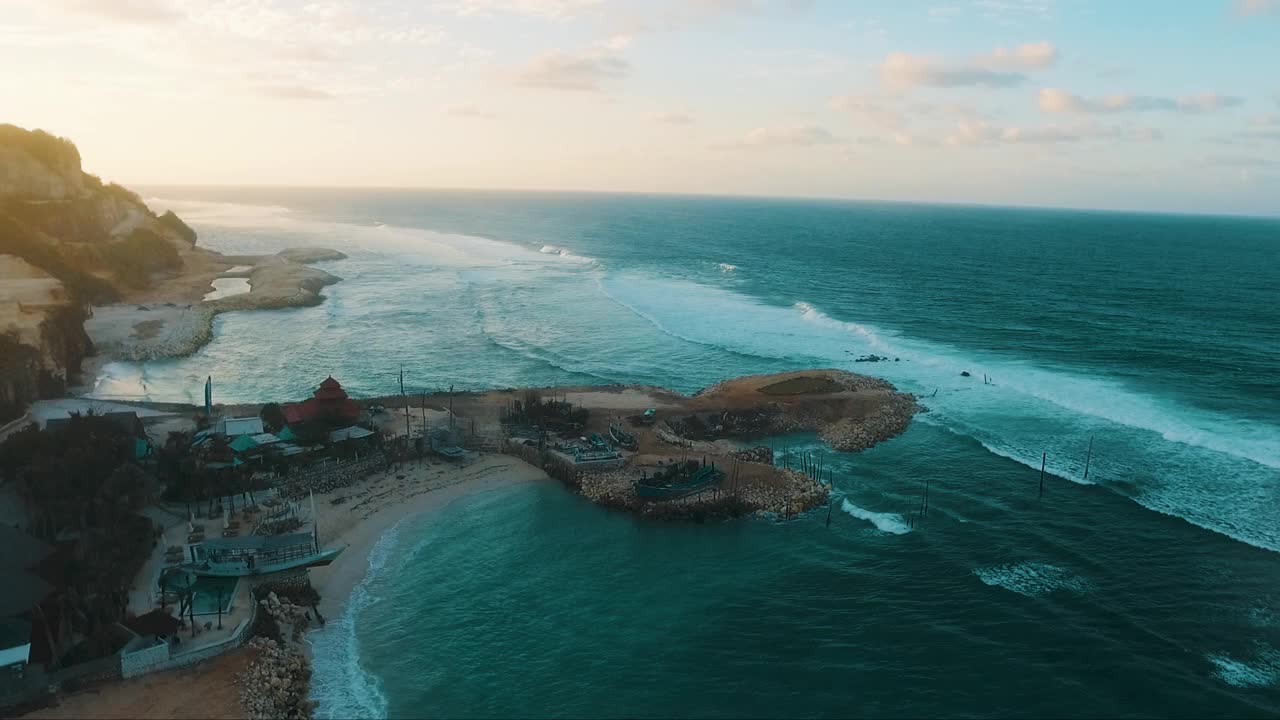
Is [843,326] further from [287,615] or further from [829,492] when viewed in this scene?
[287,615]

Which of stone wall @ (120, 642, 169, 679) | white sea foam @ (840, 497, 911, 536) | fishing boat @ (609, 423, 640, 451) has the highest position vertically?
fishing boat @ (609, 423, 640, 451)

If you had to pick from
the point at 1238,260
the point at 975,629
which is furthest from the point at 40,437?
the point at 1238,260

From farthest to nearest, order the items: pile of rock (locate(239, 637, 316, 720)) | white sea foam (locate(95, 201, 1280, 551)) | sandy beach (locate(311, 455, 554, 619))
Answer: white sea foam (locate(95, 201, 1280, 551))
sandy beach (locate(311, 455, 554, 619))
pile of rock (locate(239, 637, 316, 720))

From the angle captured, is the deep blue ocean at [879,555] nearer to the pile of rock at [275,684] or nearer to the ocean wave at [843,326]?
the ocean wave at [843,326]

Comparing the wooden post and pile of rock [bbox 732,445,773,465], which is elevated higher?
pile of rock [bbox 732,445,773,465]

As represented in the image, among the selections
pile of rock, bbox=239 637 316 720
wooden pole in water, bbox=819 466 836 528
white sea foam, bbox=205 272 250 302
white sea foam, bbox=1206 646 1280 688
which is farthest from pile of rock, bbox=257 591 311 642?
white sea foam, bbox=205 272 250 302

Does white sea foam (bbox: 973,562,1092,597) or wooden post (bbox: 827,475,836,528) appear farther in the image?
wooden post (bbox: 827,475,836,528)

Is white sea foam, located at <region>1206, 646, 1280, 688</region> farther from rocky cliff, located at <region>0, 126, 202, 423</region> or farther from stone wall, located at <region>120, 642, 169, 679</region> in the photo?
rocky cliff, located at <region>0, 126, 202, 423</region>
